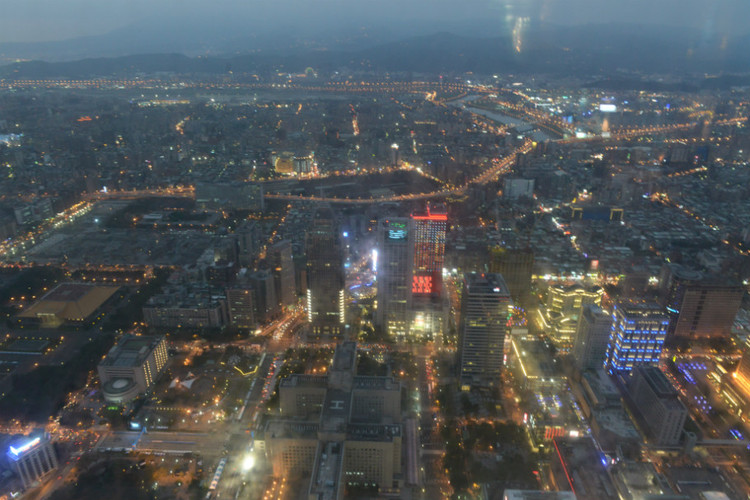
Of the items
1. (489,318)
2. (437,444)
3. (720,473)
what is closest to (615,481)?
(720,473)

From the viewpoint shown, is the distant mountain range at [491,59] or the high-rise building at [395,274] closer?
the high-rise building at [395,274]

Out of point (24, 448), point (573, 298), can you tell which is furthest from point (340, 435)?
point (573, 298)

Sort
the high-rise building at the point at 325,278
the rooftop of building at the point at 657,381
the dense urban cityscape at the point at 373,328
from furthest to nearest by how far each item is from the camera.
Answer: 1. the high-rise building at the point at 325,278
2. the rooftop of building at the point at 657,381
3. the dense urban cityscape at the point at 373,328

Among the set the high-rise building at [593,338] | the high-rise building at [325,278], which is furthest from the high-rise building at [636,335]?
the high-rise building at [325,278]

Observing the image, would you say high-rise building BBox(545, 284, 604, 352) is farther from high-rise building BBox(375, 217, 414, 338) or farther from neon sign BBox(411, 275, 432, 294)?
high-rise building BBox(375, 217, 414, 338)

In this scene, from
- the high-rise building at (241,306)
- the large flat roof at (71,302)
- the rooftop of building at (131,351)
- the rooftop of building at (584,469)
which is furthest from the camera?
the large flat roof at (71,302)

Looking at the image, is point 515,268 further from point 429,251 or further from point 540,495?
point 540,495

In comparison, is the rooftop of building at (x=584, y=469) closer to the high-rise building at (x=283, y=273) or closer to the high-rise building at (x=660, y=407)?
the high-rise building at (x=660, y=407)

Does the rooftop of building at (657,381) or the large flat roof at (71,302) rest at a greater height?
the rooftop of building at (657,381)
